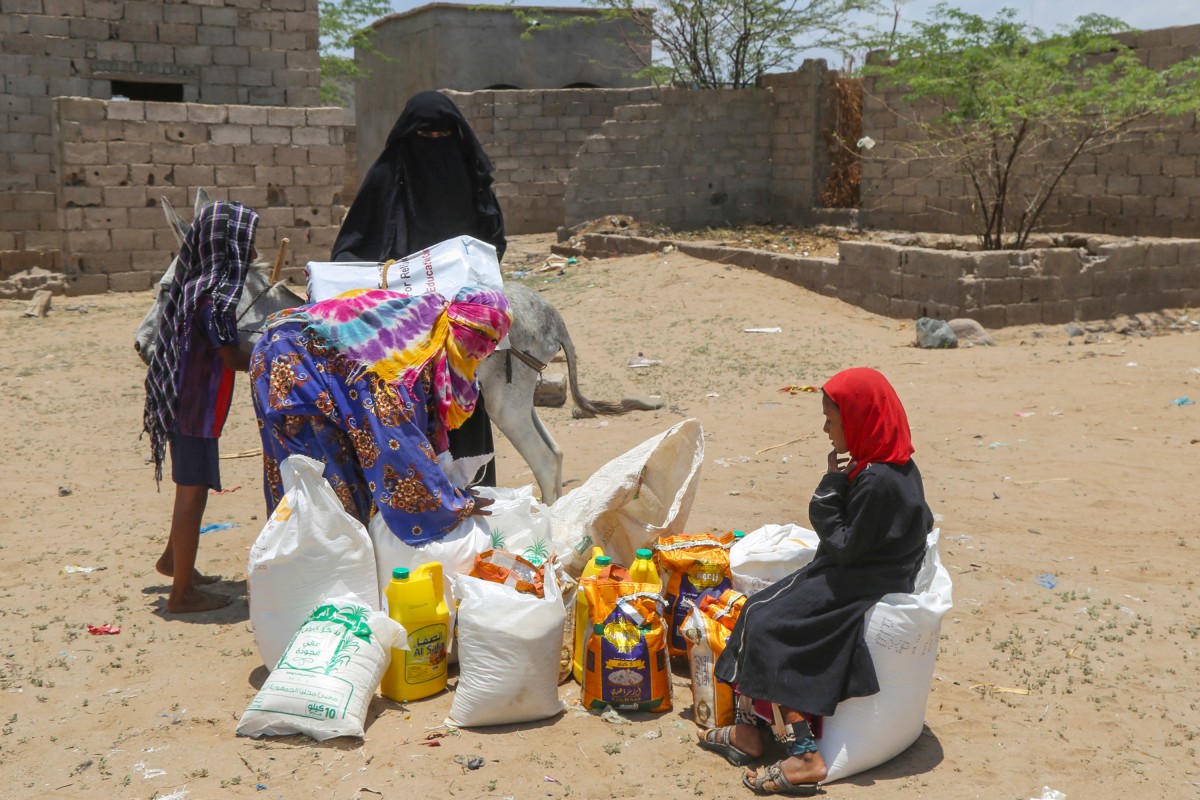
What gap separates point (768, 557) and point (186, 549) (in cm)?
222

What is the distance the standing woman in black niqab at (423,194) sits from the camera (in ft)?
15.7

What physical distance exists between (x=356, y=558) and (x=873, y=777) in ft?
5.44

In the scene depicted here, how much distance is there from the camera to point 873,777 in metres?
3.04

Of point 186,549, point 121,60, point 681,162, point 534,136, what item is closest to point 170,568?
point 186,549

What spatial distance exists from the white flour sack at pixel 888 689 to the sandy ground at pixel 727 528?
0.09m

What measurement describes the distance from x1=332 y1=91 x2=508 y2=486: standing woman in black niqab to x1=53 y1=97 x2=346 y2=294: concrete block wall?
27.5 feet

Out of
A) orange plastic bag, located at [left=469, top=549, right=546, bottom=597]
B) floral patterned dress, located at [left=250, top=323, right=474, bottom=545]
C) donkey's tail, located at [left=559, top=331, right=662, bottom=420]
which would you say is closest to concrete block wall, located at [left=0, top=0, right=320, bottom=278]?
donkey's tail, located at [left=559, top=331, right=662, bottom=420]

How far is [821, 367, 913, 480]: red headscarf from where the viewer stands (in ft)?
9.67

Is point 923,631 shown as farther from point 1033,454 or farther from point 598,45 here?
point 598,45

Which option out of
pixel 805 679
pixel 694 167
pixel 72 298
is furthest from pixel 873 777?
pixel 694 167

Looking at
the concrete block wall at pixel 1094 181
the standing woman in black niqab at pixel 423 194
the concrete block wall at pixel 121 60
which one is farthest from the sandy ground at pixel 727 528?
the concrete block wall at pixel 121 60

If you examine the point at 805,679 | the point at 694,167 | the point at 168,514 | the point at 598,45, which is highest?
the point at 598,45

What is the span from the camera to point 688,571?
3535mm

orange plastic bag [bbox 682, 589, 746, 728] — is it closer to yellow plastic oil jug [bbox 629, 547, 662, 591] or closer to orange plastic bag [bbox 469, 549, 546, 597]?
yellow plastic oil jug [bbox 629, 547, 662, 591]
